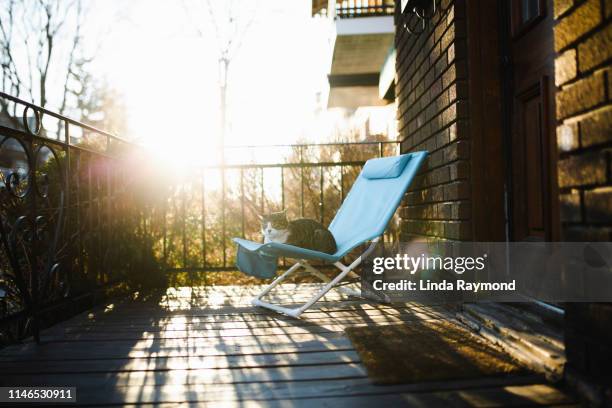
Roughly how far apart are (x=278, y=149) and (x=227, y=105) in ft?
15.4

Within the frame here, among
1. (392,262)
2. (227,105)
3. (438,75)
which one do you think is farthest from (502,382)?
(227,105)

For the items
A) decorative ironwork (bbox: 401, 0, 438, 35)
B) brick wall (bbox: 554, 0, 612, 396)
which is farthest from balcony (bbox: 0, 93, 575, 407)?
decorative ironwork (bbox: 401, 0, 438, 35)

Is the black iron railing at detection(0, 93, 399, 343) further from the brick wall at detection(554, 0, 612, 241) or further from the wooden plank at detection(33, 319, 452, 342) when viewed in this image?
the brick wall at detection(554, 0, 612, 241)

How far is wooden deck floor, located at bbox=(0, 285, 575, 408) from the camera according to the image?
136 cm

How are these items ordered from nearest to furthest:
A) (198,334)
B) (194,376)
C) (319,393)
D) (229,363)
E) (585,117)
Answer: (585,117)
(319,393)
(194,376)
(229,363)
(198,334)

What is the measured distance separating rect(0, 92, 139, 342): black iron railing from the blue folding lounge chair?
921 millimetres

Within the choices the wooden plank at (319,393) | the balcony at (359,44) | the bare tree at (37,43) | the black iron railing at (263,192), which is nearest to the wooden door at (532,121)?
the wooden plank at (319,393)

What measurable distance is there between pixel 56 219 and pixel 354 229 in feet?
5.55

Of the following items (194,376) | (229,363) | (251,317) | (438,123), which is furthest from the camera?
(438,123)

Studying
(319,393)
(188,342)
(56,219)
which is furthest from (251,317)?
(56,219)

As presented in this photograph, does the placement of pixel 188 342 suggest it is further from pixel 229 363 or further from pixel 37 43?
pixel 37 43

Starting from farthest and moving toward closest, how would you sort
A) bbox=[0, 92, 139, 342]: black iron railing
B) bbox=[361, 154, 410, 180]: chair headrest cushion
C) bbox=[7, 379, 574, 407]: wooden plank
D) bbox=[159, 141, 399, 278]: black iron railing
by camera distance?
bbox=[159, 141, 399, 278]: black iron railing
bbox=[361, 154, 410, 180]: chair headrest cushion
bbox=[0, 92, 139, 342]: black iron railing
bbox=[7, 379, 574, 407]: wooden plank

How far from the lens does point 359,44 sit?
7629 millimetres

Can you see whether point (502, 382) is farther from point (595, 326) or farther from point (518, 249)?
point (518, 249)
